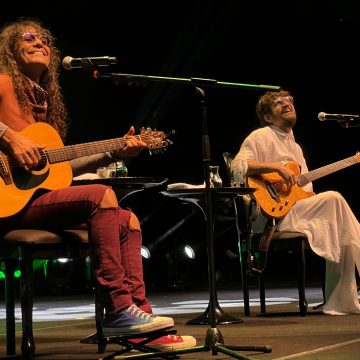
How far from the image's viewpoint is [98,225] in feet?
10.2

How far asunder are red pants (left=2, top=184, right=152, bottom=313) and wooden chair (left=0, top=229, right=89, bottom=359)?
0.05m

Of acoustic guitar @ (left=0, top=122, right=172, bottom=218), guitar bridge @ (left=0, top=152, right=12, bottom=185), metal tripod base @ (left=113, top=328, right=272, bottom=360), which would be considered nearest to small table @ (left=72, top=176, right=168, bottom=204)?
acoustic guitar @ (left=0, top=122, right=172, bottom=218)

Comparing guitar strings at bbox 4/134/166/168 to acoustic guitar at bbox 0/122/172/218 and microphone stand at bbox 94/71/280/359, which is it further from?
microphone stand at bbox 94/71/280/359

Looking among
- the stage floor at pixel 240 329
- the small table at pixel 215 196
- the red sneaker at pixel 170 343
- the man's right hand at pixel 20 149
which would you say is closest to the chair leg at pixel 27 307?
the stage floor at pixel 240 329

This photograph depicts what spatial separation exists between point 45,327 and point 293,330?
1545 mm

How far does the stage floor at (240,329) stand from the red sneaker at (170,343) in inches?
1.9

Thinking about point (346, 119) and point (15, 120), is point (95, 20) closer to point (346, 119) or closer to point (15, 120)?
point (346, 119)

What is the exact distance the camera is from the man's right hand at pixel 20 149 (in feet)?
10.2

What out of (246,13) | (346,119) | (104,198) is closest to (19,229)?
(104,198)

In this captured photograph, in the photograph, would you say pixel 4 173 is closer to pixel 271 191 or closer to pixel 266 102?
pixel 271 191

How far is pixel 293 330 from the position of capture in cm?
404

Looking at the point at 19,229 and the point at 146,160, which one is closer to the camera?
the point at 19,229

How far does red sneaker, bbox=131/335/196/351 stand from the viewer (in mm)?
3195

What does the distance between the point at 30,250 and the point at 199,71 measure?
596 centimetres
